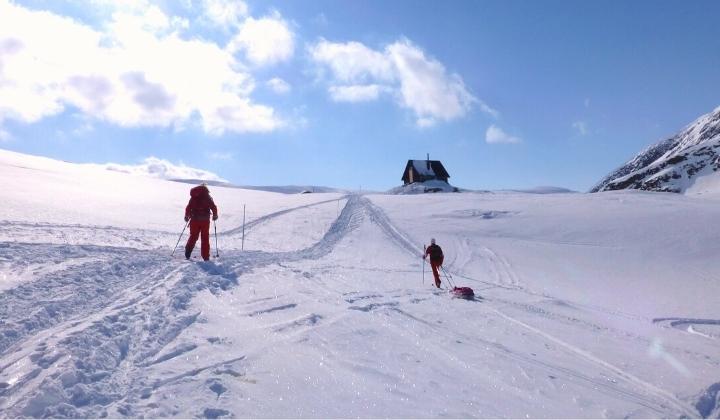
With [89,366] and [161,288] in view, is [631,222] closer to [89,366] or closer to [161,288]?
[161,288]

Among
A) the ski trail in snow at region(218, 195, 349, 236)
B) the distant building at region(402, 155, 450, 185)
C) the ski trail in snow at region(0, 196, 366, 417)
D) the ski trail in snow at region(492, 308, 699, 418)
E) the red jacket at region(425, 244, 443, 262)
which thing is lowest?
the ski trail in snow at region(492, 308, 699, 418)

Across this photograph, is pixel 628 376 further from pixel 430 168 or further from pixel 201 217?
pixel 430 168

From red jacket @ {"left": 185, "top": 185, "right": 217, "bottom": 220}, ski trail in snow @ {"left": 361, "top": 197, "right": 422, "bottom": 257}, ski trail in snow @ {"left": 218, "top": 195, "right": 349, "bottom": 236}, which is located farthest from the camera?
ski trail in snow @ {"left": 218, "top": 195, "right": 349, "bottom": 236}

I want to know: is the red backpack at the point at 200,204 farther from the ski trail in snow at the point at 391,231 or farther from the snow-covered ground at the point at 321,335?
the ski trail in snow at the point at 391,231

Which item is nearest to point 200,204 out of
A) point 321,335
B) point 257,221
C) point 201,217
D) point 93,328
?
point 201,217

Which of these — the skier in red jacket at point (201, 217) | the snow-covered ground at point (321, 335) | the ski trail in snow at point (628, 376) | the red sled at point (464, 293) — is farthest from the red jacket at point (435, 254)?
the skier in red jacket at point (201, 217)

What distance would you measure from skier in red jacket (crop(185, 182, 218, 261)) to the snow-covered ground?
674mm

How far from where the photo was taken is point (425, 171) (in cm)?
8062

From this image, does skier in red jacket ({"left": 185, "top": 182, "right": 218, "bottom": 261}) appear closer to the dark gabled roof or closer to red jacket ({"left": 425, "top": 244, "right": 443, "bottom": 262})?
red jacket ({"left": 425, "top": 244, "right": 443, "bottom": 262})

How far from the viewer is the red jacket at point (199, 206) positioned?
12.0 m

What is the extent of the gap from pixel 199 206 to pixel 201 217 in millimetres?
315

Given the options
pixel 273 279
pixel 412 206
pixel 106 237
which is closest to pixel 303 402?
pixel 273 279

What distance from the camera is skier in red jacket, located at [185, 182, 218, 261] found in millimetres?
11672

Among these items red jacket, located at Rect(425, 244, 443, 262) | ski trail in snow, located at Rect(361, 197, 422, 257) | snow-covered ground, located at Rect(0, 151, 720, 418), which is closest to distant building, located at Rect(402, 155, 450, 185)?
ski trail in snow, located at Rect(361, 197, 422, 257)
